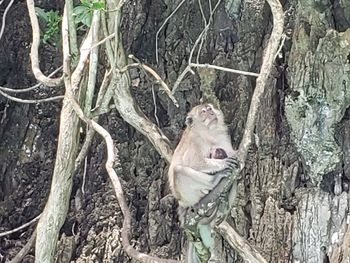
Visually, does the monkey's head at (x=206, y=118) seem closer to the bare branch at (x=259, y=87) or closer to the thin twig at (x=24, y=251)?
the bare branch at (x=259, y=87)

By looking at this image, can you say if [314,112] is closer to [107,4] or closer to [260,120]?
[260,120]

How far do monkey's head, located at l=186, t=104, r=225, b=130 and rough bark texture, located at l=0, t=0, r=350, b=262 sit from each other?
0.54 metres

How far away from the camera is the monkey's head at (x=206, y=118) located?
3246mm

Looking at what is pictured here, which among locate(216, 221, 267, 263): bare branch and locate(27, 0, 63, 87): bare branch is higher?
locate(27, 0, 63, 87): bare branch

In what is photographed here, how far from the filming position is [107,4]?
3350 millimetres

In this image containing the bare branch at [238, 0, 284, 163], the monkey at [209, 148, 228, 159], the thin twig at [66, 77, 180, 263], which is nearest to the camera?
the bare branch at [238, 0, 284, 163]

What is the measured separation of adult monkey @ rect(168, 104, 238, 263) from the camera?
3059 millimetres

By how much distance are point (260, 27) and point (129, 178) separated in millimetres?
923

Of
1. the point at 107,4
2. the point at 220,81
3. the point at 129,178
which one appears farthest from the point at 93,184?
the point at 107,4

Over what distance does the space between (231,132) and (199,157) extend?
2.28 feet

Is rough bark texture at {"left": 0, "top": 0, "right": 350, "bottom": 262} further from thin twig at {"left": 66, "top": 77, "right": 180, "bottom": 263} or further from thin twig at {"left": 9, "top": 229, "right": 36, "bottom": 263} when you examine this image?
thin twig at {"left": 66, "top": 77, "right": 180, "bottom": 263}

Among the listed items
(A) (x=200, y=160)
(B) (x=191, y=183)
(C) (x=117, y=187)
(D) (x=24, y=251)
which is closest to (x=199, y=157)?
(A) (x=200, y=160)

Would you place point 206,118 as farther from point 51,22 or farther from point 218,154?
point 51,22

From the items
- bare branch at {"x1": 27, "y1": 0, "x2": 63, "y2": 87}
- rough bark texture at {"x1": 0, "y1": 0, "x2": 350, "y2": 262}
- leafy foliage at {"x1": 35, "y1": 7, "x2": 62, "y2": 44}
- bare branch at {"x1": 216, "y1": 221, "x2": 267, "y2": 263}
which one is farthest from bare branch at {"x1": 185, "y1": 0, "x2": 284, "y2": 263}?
leafy foliage at {"x1": 35, "y1": 7, "x2": 62, "y2": 44}
